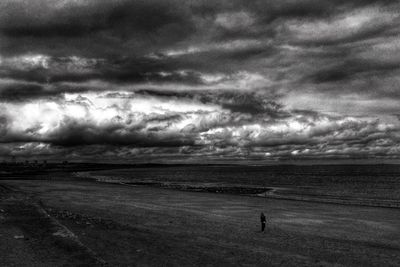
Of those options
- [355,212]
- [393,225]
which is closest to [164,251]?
[393,225]

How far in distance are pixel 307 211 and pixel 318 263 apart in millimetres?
23263

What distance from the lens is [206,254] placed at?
21.1 meters

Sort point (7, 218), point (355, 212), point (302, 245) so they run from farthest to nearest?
point (355, 212) < point (7, 218) < point (302, 245)

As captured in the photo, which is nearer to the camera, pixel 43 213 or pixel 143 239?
pixel 143 239

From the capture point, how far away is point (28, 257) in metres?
19.4

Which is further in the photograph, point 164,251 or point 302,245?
point 302,245

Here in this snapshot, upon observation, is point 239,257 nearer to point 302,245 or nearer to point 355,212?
point 302,245

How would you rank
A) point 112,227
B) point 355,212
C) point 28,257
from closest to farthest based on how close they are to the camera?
1. point 28,257
2. point 112,227
3. point 355,212

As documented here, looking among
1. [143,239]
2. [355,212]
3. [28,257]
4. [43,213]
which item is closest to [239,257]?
[143,239]

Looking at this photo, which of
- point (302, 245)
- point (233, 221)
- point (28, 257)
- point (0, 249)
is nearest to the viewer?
point (28, 257)

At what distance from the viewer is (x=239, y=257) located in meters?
20.6

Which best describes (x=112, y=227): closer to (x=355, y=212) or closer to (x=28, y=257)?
(x=28, y=257)

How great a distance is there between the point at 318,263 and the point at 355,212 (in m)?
24.9

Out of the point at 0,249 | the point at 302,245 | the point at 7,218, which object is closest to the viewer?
the point at 0,249
